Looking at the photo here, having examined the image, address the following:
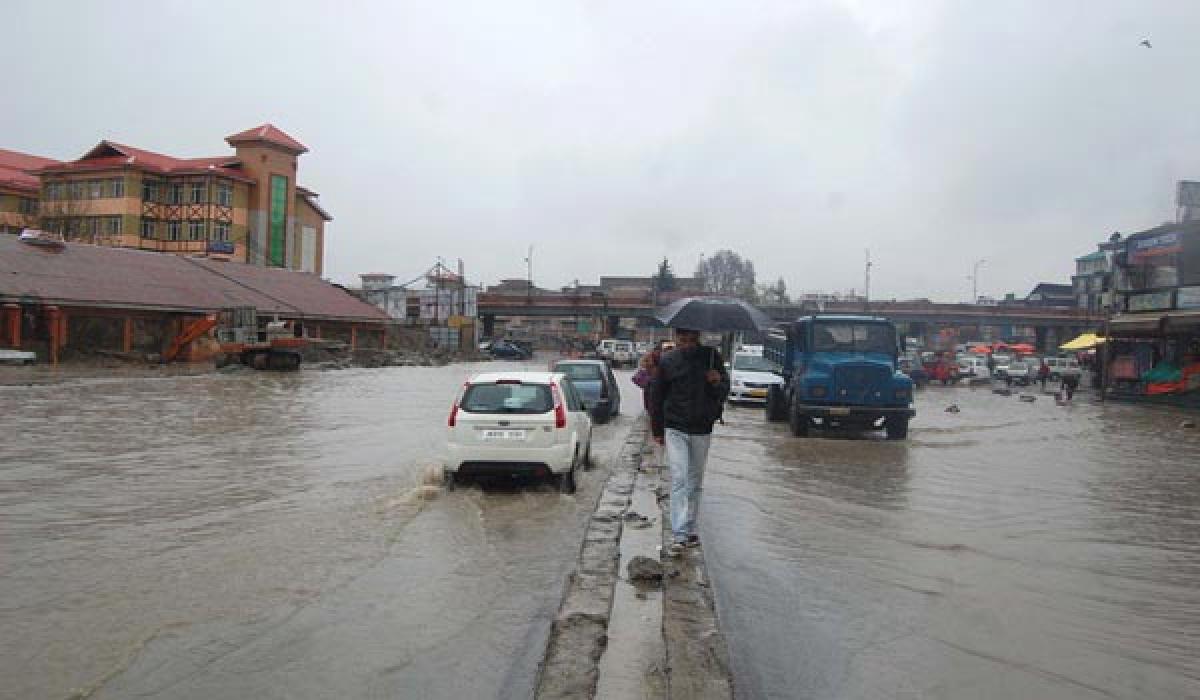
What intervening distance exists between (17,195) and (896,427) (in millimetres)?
72228

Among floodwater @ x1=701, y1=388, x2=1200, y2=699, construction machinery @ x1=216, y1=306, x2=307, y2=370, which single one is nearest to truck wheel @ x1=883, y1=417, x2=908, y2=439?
floodwater @ x1=701, y1=388, x2=1200, y2=699

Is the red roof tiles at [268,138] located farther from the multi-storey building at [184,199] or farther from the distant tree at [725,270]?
the distant tree at [725,270]

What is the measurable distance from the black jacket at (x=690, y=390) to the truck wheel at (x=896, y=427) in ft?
38.6

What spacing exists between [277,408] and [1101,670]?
70.1 feet

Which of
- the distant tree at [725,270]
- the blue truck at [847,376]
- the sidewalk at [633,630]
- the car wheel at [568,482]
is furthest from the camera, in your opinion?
the distant tree at [725,270]

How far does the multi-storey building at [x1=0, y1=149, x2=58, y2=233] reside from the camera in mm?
67438

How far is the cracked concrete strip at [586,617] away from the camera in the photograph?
494 centimetres

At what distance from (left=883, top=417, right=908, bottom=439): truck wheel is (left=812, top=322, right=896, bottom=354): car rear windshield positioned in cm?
142

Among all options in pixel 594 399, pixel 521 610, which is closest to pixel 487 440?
pixel 521 610

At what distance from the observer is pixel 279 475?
12758 millimetres

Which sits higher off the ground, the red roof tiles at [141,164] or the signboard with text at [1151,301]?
the red roof tiles at [141,164]

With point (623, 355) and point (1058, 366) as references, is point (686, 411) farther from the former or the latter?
point (1058, 366)

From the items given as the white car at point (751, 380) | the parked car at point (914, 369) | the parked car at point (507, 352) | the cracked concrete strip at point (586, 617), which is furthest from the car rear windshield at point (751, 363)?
the parked car at point (507, 352)

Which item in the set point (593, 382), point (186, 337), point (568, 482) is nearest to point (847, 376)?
point (593, 382)
